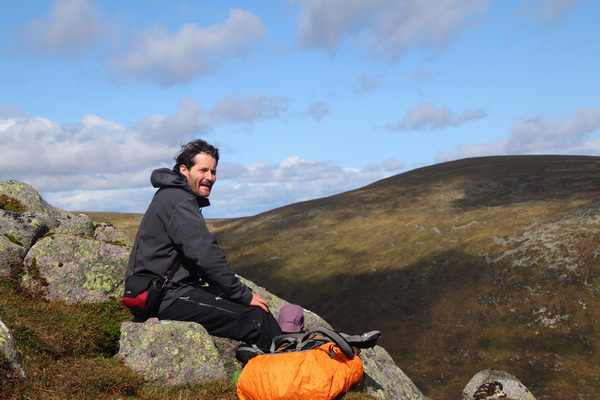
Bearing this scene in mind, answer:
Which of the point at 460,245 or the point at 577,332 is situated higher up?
the point at 460,245

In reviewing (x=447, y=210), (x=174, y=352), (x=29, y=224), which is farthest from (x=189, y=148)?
(x=447, y=210)

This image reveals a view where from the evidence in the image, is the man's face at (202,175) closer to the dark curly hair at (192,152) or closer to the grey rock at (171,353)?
the dark curly hair at (192,152)

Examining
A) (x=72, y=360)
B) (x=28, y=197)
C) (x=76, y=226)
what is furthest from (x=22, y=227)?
(x=72, y=360)

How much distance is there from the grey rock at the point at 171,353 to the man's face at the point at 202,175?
311 cm

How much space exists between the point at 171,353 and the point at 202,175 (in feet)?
13.2

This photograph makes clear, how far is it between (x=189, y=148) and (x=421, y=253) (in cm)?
6707

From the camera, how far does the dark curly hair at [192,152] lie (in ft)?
35.4

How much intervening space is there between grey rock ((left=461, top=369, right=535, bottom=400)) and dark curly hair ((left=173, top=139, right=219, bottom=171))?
2001cm

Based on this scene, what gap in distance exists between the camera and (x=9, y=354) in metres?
8.46

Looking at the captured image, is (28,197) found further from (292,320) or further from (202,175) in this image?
(292,320)

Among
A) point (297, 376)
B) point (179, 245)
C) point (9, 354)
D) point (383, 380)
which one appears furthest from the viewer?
point (383, 380)

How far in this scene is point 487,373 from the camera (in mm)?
25781

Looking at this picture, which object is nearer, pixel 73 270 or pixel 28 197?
pixel 73 270

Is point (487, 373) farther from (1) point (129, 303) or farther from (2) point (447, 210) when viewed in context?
(2) point (447, 210)
